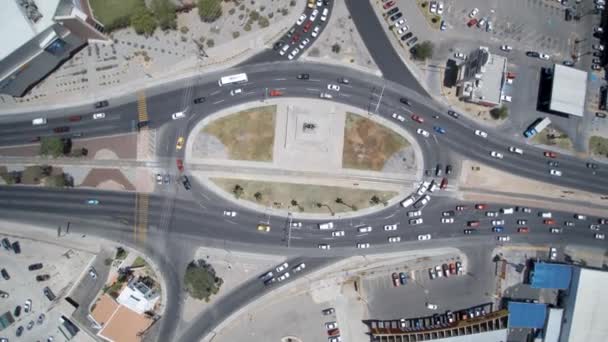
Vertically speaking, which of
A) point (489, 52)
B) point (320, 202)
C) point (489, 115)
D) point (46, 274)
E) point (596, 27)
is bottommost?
point (46, 274)

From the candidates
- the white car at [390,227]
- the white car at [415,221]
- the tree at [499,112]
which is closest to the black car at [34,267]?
the white car at [390,227]

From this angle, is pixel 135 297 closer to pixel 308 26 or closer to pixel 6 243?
pixel 6 243

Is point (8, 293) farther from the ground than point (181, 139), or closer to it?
closer to it

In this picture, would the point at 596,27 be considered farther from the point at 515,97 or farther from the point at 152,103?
the point at 152,103

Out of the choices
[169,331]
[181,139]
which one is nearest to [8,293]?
[169,331]

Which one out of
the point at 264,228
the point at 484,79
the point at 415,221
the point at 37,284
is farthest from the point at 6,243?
the point at 484,79

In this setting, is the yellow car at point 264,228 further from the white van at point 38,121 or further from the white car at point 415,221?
the white van at point 38,121
